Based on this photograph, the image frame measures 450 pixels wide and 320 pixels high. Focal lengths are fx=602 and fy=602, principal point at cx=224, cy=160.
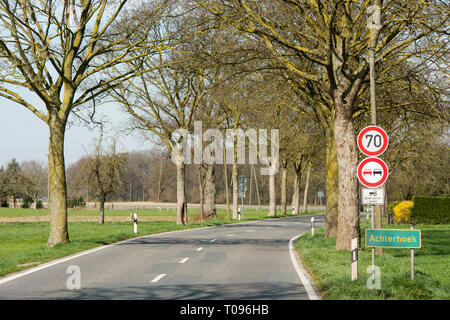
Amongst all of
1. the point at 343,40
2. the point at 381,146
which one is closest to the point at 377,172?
the point at 381,146

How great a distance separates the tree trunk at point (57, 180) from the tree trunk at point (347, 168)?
8.88m

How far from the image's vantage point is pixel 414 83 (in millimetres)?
18297

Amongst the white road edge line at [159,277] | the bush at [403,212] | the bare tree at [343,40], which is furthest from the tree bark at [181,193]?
the white road edge line at [159,277]

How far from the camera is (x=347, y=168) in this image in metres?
17.1

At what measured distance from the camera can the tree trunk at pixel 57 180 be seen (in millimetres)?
19500

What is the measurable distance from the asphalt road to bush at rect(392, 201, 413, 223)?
24.7 metres

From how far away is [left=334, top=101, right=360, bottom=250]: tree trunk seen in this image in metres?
17.1

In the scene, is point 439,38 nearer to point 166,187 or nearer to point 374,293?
point 374,293

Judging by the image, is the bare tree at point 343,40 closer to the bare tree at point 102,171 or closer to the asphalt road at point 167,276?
the asphalt road at point 167,276

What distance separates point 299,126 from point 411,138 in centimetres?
1113

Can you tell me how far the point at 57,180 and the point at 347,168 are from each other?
367 inches

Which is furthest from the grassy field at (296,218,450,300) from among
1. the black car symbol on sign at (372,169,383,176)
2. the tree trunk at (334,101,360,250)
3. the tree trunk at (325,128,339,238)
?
the tree trunk at (325,128,339,238)

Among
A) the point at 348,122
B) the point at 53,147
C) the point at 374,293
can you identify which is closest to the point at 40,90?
the point at 53,147

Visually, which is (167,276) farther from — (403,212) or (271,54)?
(403,212)
